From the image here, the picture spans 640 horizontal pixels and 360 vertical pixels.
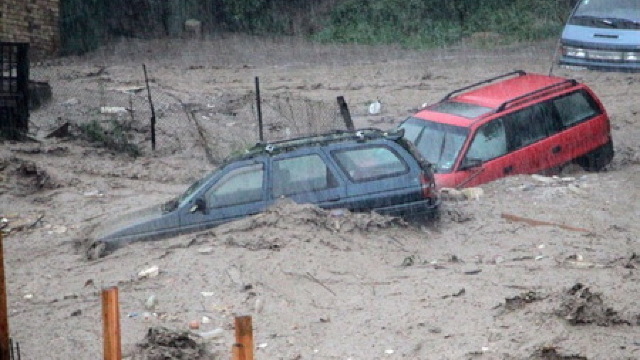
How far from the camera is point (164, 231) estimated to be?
1184cm

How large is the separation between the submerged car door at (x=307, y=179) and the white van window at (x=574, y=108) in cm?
474

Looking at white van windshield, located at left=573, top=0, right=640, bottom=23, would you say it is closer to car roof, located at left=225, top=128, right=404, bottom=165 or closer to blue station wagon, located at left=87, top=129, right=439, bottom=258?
car roof, located at left=225, top=128, right=404, bottom=165

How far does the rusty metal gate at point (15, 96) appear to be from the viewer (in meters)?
17.3

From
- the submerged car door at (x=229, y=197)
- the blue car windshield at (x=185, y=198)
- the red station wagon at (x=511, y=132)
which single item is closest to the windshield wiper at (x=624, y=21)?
the red station wagon at (x=511, y=132)

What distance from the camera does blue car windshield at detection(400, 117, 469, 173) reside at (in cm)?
1453

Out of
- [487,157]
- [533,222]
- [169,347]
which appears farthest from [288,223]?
[487,157]

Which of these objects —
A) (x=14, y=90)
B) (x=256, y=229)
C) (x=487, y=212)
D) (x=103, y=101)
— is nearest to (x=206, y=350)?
(x=256, y=229)

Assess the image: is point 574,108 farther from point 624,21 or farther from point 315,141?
point 624,21

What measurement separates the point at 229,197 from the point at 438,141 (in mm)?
3919

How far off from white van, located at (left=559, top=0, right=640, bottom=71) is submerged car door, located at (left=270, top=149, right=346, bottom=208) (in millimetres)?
10001

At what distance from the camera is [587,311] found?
9.21 metres

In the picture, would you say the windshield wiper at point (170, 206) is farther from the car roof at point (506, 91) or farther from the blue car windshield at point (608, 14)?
the blue car windshield at point (608, 14)

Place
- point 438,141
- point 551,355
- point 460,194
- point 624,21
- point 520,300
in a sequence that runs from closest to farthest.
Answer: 1. point 551,355
2. point 520,300
3. point 460,194
4. point 438,141
5. point 624,21

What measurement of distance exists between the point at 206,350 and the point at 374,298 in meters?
1.85
